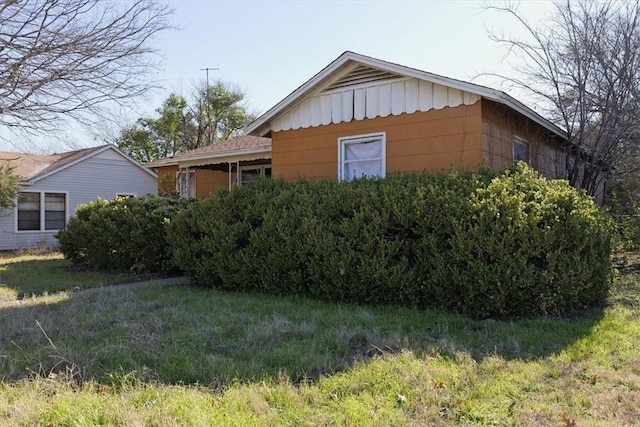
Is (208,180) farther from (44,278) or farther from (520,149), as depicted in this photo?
(520,149)

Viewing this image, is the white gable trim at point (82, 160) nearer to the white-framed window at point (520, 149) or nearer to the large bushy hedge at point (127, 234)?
the large bushy hedge at point (127, 234)

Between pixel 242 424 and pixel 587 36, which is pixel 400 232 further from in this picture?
pixel 587 36

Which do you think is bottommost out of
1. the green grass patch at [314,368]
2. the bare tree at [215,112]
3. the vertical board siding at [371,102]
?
the green grass patch at [314,368]

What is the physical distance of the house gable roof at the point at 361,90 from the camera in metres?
8.45

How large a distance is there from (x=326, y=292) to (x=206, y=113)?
3052 cm

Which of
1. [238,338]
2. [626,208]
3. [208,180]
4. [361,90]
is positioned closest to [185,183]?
[208,180]

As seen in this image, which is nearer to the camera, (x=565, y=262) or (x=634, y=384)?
(x=634, y=384)

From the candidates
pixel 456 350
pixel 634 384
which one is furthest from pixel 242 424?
pixel 634 384

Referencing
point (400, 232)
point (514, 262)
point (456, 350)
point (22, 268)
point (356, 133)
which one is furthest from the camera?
point (22, 268)

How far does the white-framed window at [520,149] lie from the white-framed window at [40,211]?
16.8 metres

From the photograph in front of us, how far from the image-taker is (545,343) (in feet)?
16.7

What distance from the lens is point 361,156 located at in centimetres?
979

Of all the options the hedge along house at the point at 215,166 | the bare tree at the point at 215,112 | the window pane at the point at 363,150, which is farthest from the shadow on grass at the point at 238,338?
the bare tree at the point at 215,112

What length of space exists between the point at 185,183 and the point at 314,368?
14411mm
